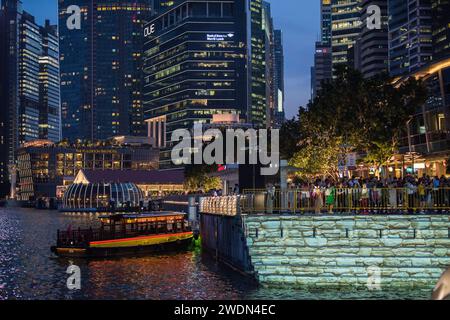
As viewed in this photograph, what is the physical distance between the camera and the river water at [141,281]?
120 ft

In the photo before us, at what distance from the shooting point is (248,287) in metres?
39.3

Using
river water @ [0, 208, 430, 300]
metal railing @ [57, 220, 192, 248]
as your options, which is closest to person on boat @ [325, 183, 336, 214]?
river water @ [0, 208, 430, 300]

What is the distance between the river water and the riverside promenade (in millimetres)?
1207

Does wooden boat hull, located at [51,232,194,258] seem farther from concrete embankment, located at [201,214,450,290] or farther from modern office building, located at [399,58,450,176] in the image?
concrete embankment, located at [201,214,450,290]

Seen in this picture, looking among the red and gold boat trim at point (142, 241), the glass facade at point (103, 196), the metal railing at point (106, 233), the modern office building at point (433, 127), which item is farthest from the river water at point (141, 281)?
the glass facade at point (103, 196)

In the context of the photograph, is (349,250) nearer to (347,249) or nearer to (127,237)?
(347,249)

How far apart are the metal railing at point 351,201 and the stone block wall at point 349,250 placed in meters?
1.47

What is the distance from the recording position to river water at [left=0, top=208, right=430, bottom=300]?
36594mm

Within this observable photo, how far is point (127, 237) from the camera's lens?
2484 inches

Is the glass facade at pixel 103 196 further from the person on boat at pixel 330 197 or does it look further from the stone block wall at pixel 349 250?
the stone block wall at pixel 349 250

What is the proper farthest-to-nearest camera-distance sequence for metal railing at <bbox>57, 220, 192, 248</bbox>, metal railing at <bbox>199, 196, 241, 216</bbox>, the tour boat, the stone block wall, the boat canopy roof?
the boat canopy roof → metal railing at <bbox>57, 220, 192, 248</bbox> → the tour boat → metal railing at <bbox>199, 196, 241, 216</bbox> → the stone block wall
